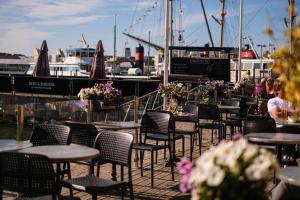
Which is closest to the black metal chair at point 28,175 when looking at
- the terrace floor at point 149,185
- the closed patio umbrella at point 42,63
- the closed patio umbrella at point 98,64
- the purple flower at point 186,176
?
the purple flower at point 186,176

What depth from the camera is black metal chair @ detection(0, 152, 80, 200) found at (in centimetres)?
366

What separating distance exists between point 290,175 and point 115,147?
74.5 inches

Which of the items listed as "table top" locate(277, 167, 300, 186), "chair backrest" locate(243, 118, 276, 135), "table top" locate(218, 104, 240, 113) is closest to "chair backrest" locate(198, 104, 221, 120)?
"table top" locate(218, 104, 240, 113)

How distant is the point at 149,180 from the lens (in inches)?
279

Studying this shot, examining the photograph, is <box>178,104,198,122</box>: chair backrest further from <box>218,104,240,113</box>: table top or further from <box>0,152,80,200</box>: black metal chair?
<box>0,152,80,200</box>: black metal chair

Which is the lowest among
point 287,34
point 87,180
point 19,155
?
point 87,180

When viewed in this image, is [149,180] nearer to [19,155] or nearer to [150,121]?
[150,121]

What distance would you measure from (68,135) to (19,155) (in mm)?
1419

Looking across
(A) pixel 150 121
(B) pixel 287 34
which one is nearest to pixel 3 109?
(A) pixel 150 121

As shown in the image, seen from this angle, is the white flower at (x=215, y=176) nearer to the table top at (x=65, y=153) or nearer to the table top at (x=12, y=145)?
the table top at (x=65, y=153)

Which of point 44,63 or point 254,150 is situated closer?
point 254,150

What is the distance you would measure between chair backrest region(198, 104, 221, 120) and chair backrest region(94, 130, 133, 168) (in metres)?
4.91

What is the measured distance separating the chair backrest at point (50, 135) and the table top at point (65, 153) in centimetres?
48

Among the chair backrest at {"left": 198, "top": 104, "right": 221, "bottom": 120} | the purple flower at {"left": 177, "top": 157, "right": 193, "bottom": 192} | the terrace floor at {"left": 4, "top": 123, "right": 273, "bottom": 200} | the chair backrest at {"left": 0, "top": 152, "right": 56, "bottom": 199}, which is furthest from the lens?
the chair backrest at {"left": 198, "top": 104, "right": 221, "bottom": 120}
